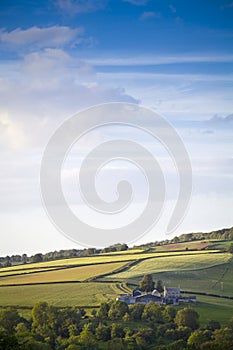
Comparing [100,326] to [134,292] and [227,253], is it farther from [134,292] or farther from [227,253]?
[227,253]

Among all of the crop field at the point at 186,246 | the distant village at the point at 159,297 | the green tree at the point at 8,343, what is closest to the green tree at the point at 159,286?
the distant village at the point at 159,297

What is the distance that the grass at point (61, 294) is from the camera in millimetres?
96312

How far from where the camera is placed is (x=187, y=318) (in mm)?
84125

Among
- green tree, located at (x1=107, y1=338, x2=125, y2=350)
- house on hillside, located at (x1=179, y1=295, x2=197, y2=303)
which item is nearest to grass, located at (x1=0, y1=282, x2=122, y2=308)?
house on hillside, located at (x1=179, y1=295, x2=197, y2=303)

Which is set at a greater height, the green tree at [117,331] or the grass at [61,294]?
the grass at [61,294]

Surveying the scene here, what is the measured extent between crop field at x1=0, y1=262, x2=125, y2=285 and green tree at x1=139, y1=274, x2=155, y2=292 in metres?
10.4

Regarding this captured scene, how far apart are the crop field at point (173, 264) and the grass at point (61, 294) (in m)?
8.21

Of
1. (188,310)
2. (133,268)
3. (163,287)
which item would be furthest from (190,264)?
(188,310)

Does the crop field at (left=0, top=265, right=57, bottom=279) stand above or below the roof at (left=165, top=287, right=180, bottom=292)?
above

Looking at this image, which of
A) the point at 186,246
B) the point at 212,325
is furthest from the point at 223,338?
the point at 186,246

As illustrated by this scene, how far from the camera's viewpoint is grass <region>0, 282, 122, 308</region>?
96.3 m

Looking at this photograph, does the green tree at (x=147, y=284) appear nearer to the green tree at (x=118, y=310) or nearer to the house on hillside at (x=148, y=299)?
the house on hillside at (x=148, y=299)

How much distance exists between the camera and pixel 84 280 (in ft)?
365

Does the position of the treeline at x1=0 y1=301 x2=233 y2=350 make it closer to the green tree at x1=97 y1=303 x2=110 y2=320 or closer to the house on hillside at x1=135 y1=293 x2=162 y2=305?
the green tree at x1=97 y1=303 x2=110 y2=320
